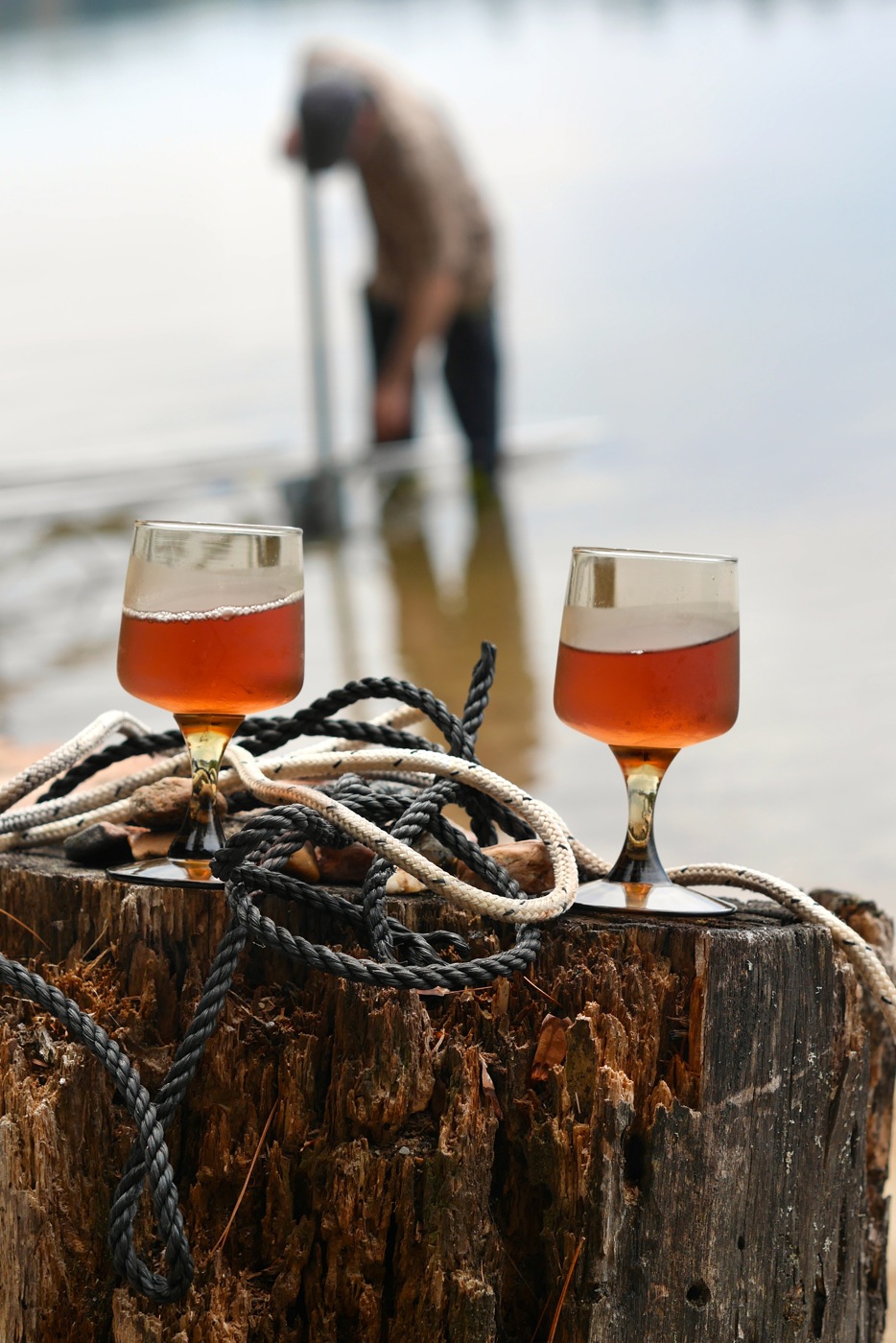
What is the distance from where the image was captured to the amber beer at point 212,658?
712mm

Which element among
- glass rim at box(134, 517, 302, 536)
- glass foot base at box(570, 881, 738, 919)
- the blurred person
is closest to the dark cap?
the blurred person

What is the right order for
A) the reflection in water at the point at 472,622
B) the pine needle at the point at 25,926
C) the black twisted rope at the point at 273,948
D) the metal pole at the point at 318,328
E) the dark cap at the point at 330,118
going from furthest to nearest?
the metal pole at the point at 318,328 < the dark cap at the point at 330,118 < the reflection in water at the point at 472,622 < the pine needle at the point at 25,926 < the black twisted rope at the point at 273,948

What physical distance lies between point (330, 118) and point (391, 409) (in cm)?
138

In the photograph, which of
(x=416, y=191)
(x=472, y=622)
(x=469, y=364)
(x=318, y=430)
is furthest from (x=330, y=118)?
(x=472, y=622)

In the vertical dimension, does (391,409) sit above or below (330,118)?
below

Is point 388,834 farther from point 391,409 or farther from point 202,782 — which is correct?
point 391,409

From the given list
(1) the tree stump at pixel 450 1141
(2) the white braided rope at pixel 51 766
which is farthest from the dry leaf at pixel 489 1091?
(2) the white braided rope at pixel 51 766

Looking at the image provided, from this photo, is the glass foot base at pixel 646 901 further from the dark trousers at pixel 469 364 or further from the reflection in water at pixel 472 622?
the dark trousers at pixel 469 364

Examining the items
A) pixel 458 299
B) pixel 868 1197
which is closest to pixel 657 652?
pixel 868 1197

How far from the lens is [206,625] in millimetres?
711

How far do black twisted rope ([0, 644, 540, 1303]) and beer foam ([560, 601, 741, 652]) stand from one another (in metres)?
0.12

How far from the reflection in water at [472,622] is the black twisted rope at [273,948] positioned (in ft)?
6.03

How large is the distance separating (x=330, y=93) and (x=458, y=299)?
108 centimetres

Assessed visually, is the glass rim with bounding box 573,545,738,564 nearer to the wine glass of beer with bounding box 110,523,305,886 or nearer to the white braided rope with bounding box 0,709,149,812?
the wine glass of beer with bounding box 110,523,305,886
